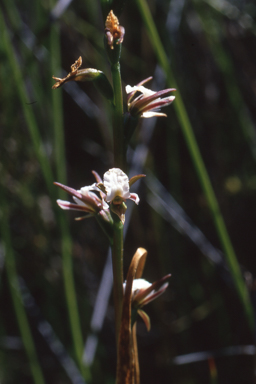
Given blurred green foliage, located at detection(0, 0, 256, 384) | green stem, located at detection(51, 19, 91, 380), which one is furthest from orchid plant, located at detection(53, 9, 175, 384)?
blurred green foliage, located at detection(0, 0, 256, 384)

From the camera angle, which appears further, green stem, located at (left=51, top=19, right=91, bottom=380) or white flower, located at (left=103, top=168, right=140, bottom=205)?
green stem, located at (left=51, top=19, right=91, bottom=380)

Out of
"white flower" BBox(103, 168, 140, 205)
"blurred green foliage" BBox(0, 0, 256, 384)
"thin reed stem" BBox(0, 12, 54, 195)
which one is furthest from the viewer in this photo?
"blurred green foliage" BBox(0, 0, 256, 384)

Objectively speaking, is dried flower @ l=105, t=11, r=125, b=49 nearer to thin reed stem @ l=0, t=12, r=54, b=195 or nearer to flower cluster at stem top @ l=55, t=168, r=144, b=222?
flower cluster at stem top @ l=55, t=168, r=144, b=222

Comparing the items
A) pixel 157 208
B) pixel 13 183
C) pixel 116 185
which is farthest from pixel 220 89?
pixel 116 185

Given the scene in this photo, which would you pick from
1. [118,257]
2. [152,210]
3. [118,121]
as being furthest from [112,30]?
[152,210]

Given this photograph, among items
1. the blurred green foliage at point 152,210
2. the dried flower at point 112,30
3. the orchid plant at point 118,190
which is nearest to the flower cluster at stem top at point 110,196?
the orchid plant at point 118,190

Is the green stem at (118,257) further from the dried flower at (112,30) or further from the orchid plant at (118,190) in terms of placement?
the dried flower at (112,30)
